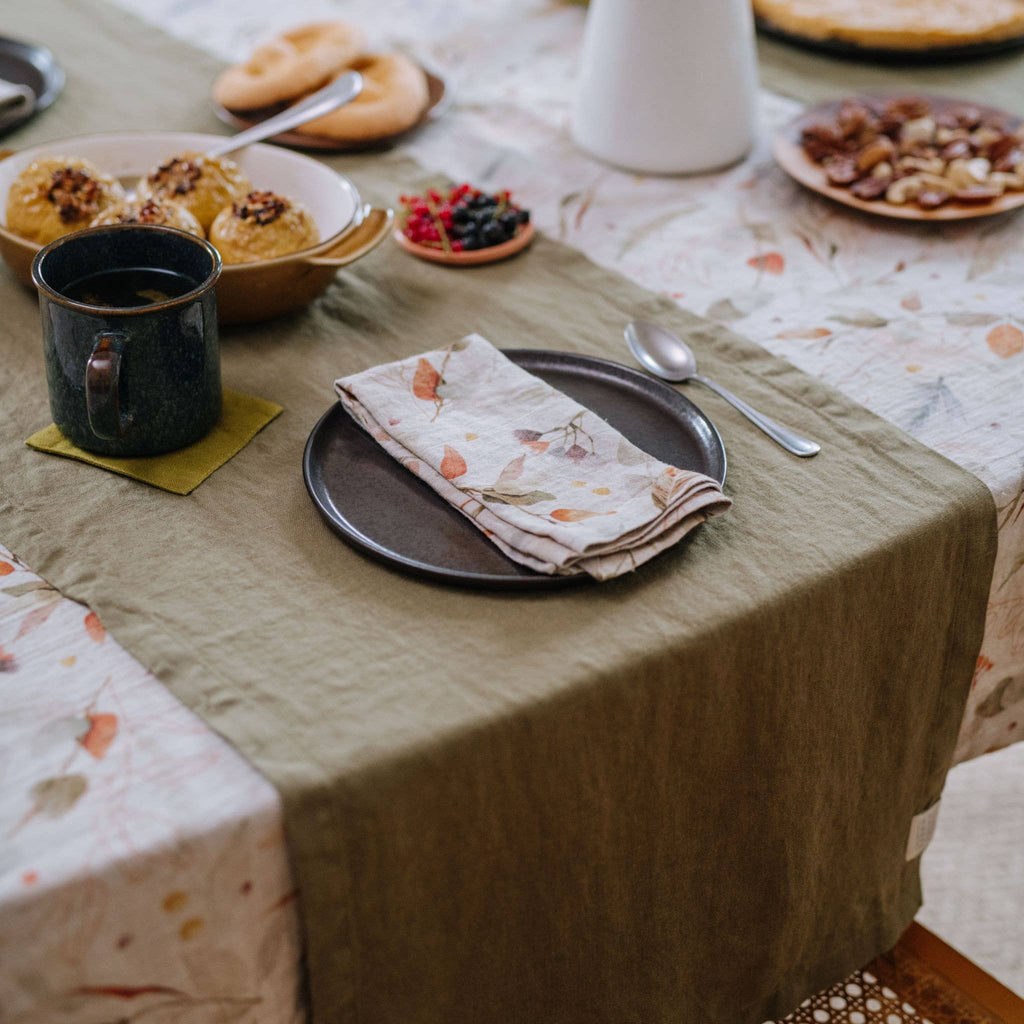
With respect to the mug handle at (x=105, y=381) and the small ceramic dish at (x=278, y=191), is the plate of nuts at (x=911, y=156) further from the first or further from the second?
the mug handle at (x=105, y=381)

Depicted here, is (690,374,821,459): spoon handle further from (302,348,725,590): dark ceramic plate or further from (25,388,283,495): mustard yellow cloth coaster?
(25,388,283,495): mustard yellow cloth coaster

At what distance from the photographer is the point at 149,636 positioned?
21.5 inches

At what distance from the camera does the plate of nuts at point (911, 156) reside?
95 cm

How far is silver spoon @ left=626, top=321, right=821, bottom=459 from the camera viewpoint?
694mm

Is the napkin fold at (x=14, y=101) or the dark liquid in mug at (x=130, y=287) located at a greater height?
the dark liquid in mug at (x=130, y=287)

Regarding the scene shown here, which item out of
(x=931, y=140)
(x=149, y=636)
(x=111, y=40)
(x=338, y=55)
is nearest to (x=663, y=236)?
(x=931, y=140)

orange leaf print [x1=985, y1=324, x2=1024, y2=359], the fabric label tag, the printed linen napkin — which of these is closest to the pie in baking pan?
orange leaf print [x1=985, y1=324, x2=1024, y2=359]

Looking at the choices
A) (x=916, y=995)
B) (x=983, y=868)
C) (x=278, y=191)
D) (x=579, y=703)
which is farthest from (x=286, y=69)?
(x=983, y=868)

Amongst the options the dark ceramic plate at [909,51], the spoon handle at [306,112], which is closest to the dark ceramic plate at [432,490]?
the spoon handle at [306,112]

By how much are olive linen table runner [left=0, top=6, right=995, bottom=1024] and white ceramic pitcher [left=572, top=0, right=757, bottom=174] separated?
0.36 meters

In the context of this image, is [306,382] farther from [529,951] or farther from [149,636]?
[529,951]

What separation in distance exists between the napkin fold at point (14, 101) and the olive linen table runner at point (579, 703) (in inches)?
16.4

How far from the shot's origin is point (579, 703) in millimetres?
522

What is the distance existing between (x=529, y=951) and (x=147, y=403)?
14.6 inches
